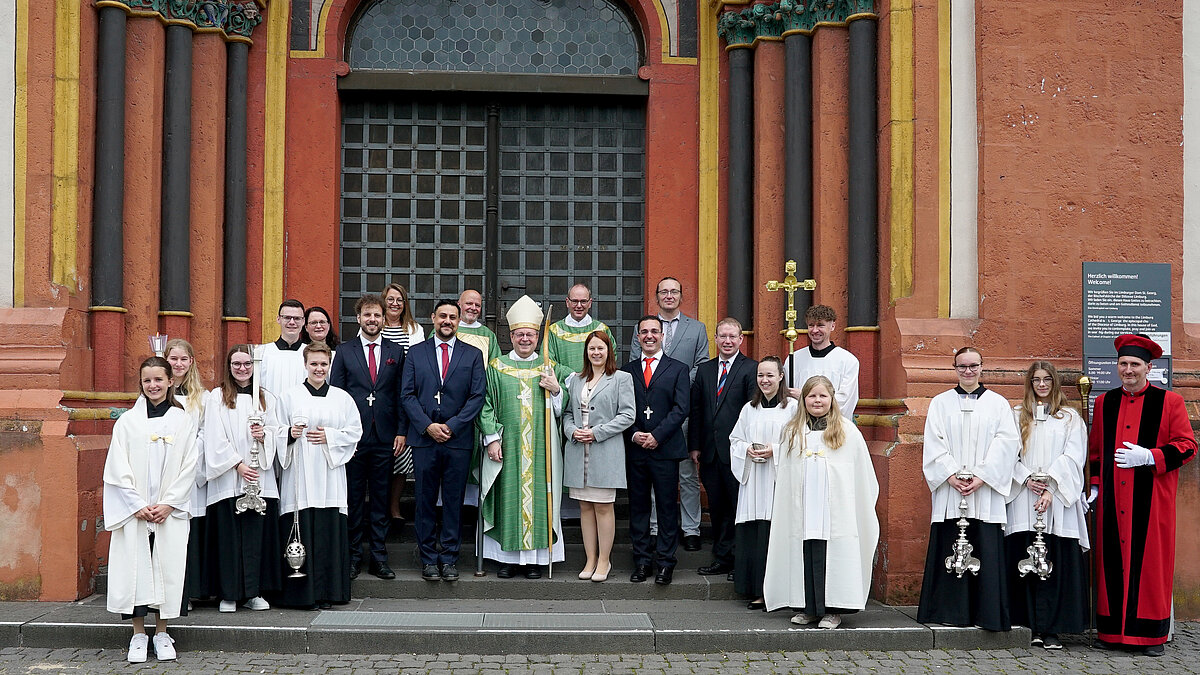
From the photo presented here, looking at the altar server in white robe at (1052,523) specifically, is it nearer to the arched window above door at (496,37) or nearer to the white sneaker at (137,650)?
the arched window above door at (496,37)

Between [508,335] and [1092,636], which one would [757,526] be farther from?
[508,335]

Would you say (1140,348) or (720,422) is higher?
(1140,348)

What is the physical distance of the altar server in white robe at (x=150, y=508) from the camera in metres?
6.77

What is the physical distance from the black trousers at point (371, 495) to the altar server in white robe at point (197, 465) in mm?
963

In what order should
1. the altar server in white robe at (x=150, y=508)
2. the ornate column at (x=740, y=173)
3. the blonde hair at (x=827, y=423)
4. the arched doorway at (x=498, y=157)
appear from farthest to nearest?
the arched doorway at (x=498, y=157), the ornate column at (x=740, y=173), the blonde hair at (x=827, y=423), the altar server in white robe at (x=150, y=508)

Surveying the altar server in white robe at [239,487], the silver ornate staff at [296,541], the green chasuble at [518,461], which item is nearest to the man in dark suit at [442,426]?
the green chasuble at [518,461]

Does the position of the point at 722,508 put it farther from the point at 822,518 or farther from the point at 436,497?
the point at 436,497

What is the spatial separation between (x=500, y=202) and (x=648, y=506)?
336 centimetres

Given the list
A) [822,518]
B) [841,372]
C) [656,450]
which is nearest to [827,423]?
[822,518]

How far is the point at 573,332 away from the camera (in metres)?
9.10

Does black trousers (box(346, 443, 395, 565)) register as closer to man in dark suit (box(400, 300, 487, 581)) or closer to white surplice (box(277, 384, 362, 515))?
man in dark suit (box(400, 300, 487, 581))

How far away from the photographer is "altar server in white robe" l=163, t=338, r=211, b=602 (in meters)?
7.40

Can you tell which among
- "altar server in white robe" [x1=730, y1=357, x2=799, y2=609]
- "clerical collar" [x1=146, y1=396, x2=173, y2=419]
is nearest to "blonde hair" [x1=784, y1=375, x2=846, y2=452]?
"altar server in white robe" [x1=730, y1=357, x2=799, y2=609]

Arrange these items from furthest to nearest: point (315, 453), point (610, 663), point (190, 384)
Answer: point (315, 453), point (190, 384), point (610, 663)
